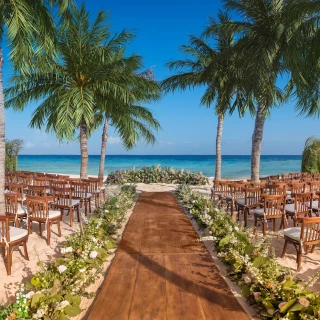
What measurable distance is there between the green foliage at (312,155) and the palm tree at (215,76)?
4614 mm

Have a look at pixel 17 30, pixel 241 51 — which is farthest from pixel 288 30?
pixel 17 30

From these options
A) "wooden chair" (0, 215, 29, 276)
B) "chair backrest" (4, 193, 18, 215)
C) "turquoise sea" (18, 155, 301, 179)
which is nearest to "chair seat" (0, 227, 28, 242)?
"wooden chair" (0, 215, 29, 276)

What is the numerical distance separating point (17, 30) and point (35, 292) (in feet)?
15.9

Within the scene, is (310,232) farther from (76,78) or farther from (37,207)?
(76,78)

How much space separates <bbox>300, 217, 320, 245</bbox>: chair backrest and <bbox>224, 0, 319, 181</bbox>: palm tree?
180 inches

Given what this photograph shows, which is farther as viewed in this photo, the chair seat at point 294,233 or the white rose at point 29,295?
the chair seat at point 294,233

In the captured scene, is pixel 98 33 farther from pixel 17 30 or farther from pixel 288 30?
pixel 288 30

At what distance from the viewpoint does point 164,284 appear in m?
3.27

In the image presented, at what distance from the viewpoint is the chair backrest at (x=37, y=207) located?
4871mm

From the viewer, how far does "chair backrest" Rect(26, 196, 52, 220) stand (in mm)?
4871

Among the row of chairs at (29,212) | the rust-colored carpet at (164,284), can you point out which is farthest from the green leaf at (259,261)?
the row of chairs at (29,212)

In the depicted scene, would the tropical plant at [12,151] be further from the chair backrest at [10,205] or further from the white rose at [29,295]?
the white rose at [29,295]

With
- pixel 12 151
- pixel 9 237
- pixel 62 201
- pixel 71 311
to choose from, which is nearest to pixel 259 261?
pixel 71 311

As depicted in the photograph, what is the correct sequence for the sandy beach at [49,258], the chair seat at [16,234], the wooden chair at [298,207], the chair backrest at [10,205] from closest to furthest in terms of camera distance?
1. the sandy beach at [49,258]
2. the chair seat at [16,234]
3. the chair backrest at [10,205]
4. the wooden chair at [298,207]
